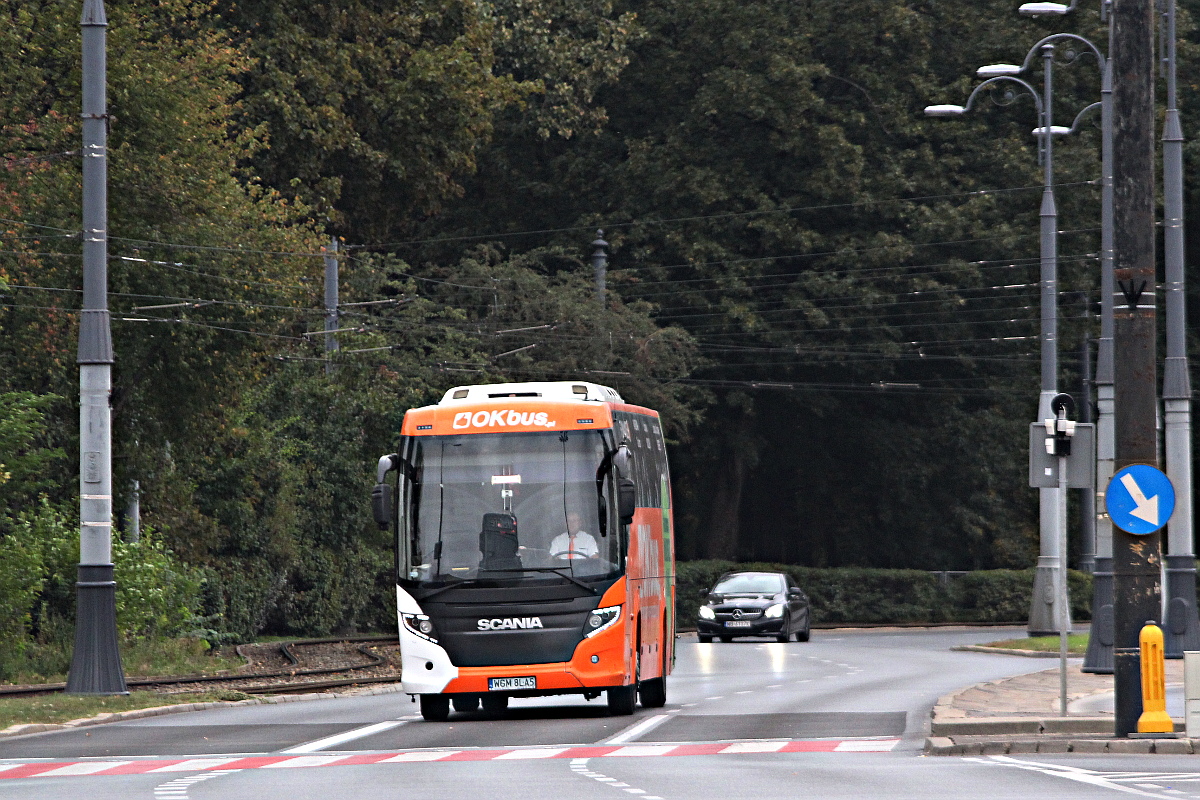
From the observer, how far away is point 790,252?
57.2 meters

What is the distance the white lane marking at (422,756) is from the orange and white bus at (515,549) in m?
3.19

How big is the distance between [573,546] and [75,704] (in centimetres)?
616

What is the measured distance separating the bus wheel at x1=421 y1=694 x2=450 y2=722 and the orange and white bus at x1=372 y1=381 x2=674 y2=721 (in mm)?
22

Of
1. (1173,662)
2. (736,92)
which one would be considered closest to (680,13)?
(736,92)

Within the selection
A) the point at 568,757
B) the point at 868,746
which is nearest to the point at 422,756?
the point at 568,757

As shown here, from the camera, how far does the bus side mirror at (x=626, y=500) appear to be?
21688mm

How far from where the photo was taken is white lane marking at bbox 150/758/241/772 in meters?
17.0

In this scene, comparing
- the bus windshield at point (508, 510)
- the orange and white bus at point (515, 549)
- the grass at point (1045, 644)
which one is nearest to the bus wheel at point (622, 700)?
the orange and white bus at point (515, 549)

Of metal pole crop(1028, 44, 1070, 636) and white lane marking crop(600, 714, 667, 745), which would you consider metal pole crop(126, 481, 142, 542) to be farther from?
white lane marking crop(600, 714, 667, 745)

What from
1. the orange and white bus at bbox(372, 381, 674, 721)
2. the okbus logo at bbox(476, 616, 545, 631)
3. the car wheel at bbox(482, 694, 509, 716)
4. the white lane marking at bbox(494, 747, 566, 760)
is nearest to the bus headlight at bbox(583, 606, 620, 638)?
the orange and white bus at bbox(372, 381, 674, 721)

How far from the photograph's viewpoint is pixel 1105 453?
103 ft

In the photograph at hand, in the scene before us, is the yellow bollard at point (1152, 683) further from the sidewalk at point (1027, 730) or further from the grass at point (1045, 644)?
the grass at point (1045, 644)

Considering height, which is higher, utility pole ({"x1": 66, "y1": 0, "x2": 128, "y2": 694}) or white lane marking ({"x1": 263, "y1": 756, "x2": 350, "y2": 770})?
utility pole ({"x1": 66, "y1": 0, "x2": 128, "y2": 694})

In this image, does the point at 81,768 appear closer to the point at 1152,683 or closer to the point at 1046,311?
the point at 1152,683
